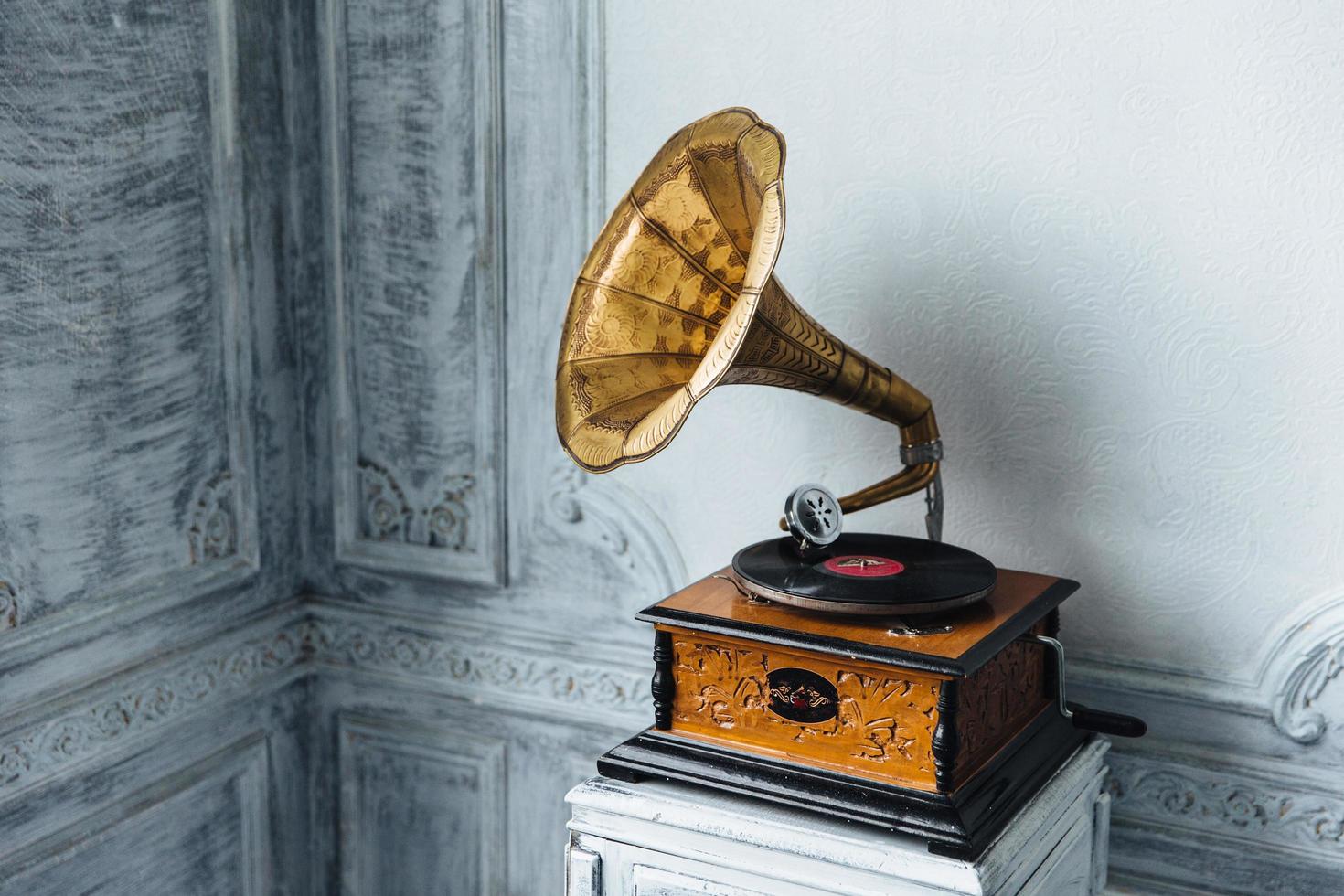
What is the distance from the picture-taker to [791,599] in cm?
119

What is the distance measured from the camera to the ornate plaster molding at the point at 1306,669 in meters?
1.37

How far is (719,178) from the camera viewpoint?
1.34 m

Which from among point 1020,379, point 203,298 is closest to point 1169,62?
point 1020,379

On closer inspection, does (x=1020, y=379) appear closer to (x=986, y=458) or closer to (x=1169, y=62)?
(x=986, y=458)

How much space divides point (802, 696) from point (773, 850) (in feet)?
0.49

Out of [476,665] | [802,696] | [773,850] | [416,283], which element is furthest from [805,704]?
[416,283]

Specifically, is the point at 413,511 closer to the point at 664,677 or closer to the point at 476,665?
the point at 476,665

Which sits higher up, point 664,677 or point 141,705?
point 664,677

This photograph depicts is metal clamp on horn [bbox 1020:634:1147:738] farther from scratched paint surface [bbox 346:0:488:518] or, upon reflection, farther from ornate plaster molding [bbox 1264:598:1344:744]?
scratched paint surface [bbox 346:0:488:518]

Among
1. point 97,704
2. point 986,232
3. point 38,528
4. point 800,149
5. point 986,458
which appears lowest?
point 97,704

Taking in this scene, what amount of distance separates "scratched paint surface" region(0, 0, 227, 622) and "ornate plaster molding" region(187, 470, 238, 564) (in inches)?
0.7

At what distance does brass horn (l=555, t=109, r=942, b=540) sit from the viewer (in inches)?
51.3

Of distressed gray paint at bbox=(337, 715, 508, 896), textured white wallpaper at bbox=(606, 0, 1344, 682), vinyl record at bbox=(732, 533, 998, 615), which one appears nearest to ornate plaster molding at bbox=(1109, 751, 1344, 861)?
textured white wallpaper at bbox=(606, 0, 1344, 682)

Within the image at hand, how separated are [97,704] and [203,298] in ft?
1.89
